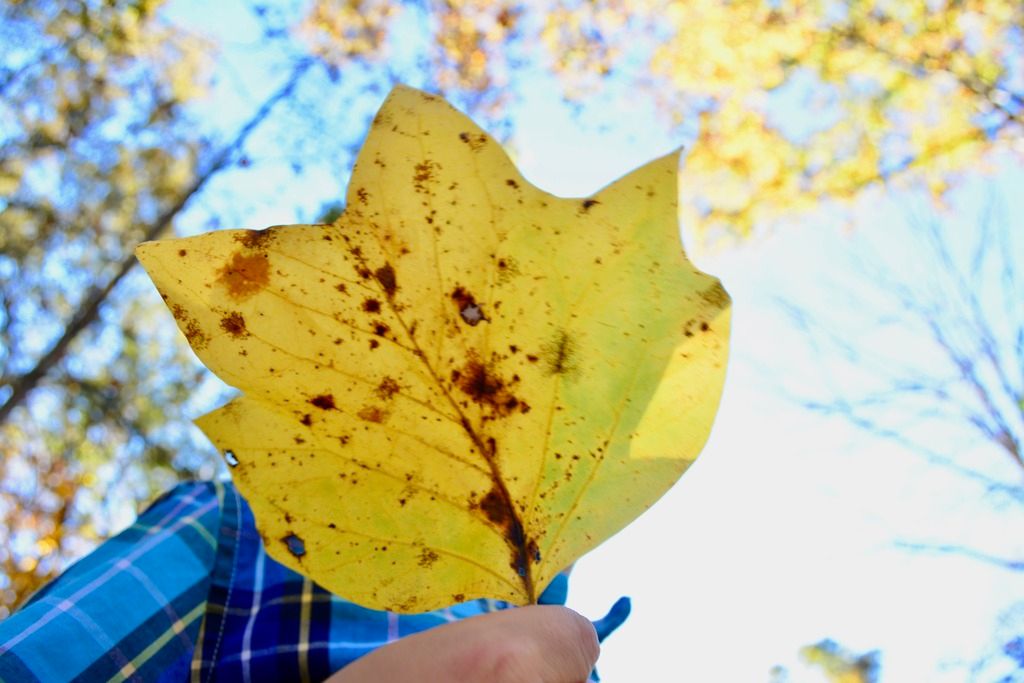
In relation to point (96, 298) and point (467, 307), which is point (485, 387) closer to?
point (467, 307)


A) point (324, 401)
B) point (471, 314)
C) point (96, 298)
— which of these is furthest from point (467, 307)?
point (96, 298)

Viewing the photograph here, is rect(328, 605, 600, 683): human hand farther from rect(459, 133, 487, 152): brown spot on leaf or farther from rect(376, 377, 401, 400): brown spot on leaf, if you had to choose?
rect(459, 133, 487, 152): brown spot on leaf

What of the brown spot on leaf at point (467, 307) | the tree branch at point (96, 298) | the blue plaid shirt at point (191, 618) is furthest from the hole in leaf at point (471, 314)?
the tree branch at point (96, 298)

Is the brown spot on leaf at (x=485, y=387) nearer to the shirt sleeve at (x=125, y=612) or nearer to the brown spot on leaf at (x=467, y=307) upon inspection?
the brown spot on leaf at (x=467, y=307)

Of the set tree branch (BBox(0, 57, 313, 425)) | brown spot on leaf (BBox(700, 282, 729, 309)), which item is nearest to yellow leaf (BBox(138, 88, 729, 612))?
brown spot on leaf (BBox(700, 282, 729, 309))

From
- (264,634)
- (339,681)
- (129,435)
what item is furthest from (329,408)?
(129,435)

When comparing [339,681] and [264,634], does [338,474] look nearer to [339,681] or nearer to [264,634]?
[339,681]
